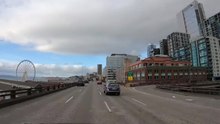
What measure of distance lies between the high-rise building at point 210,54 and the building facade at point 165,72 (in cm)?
1113

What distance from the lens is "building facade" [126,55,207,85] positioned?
120688 mm

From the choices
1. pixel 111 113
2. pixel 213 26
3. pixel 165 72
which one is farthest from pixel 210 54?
pixel 111 113

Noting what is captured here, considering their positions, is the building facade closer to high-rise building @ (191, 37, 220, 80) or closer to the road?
high-rise building @ (191, 37, 220, 80)

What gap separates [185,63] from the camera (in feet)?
465

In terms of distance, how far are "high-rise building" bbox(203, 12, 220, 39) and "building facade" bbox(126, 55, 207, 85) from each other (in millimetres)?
50036

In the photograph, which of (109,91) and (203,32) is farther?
(203,32)

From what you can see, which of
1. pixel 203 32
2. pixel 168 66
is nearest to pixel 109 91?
pixel 168 66

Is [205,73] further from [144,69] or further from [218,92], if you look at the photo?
[218,92]

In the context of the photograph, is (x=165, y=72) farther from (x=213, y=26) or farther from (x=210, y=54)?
(x=213, y=26)

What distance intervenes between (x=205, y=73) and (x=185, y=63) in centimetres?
1262

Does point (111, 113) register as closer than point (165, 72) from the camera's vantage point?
Yes

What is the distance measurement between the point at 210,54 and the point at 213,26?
42.6 meters

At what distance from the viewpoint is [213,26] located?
178500mm

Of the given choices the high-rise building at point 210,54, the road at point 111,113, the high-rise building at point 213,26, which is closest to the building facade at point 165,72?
the high-rise building at point 210,54
